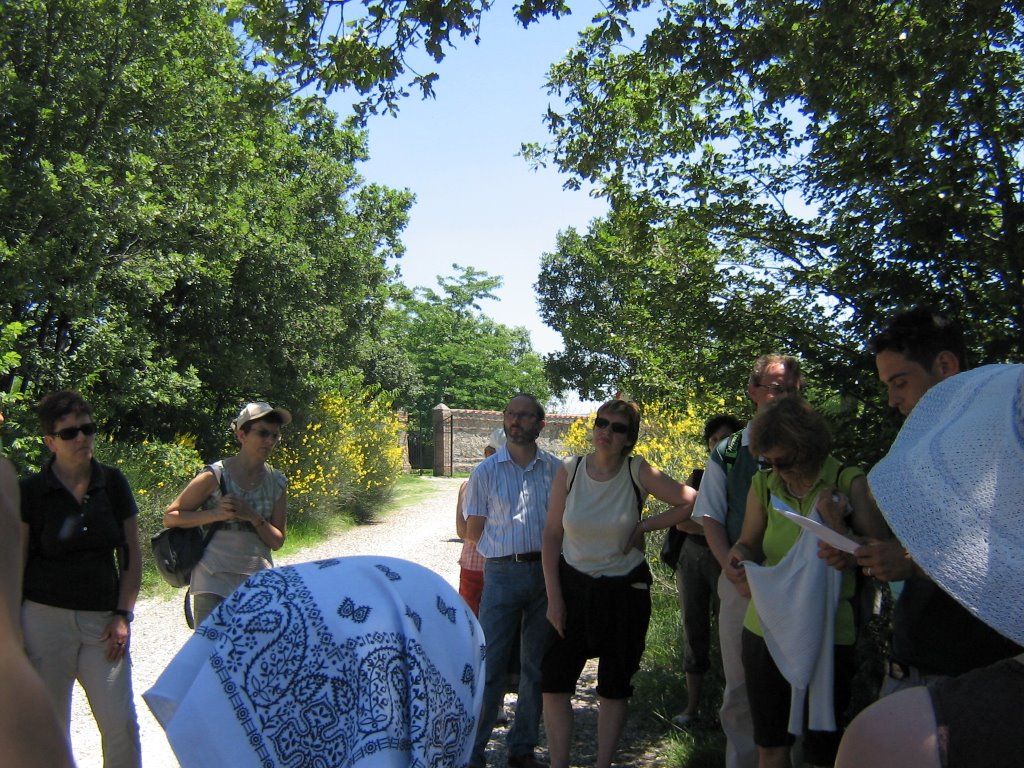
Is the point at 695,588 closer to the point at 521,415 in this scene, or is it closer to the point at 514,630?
the point at 514,630

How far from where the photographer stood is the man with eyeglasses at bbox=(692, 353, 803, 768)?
430 cm

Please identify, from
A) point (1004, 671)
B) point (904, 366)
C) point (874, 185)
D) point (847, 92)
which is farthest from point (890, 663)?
point (847, 92)

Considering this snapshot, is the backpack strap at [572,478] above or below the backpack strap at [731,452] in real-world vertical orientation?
below

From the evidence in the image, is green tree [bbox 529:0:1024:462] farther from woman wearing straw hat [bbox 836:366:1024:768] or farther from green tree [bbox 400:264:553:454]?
green tree [bbox 400:264:553:454]

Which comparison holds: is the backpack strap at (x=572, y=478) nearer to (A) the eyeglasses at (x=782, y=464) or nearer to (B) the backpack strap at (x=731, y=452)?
(B) the backpack strap at (x=731, y=452)

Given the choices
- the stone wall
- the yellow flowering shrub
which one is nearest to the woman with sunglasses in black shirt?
the yellow flowering shrub

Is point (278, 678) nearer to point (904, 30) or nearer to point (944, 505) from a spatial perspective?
point (944, 505)

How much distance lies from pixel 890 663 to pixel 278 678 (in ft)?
6.34

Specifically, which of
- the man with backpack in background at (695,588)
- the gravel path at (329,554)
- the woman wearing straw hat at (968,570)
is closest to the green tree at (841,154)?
the man with backpack in background at (695,588)

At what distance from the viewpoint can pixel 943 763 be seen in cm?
127

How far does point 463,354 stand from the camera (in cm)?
5091

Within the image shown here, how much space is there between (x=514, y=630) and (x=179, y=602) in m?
5.93

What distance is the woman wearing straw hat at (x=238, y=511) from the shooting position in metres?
4.77

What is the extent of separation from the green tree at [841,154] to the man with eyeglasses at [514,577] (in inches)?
73.4
